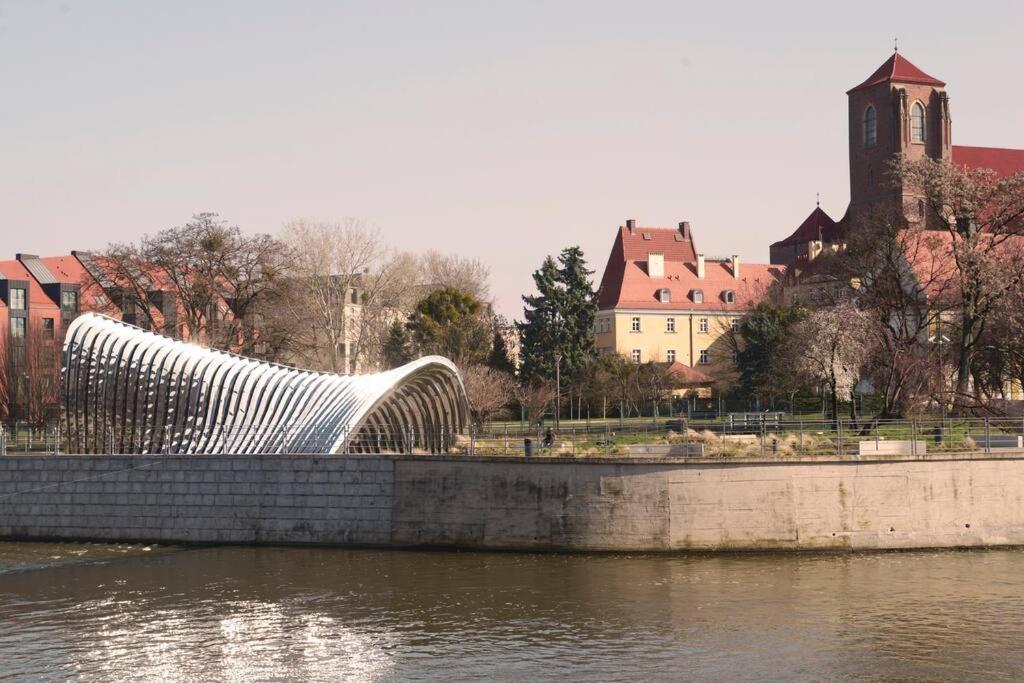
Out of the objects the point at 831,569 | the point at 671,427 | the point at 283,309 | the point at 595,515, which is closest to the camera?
the point at 831,569

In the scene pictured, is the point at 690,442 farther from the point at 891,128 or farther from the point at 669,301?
the point at 891,128

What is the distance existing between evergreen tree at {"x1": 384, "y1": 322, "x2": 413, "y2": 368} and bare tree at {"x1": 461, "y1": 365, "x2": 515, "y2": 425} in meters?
5.84

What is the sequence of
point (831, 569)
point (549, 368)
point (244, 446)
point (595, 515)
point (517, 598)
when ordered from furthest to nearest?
point (549, 368) → point (244, 446) → point (595, 515) → point (831, 569) → point (517, 598)

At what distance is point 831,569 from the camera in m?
35.4

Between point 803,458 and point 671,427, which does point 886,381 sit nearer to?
point 671,427

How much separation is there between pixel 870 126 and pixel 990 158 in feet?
31.7


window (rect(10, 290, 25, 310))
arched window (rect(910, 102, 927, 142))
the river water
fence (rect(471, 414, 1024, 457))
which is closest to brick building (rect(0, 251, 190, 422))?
window (rect(10, 290, 25, 310))

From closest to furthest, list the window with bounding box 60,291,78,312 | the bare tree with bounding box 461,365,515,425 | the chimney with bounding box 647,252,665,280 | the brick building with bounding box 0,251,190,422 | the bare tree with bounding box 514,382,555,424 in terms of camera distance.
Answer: the brick building with bounding box 0,251,190,422
the bare tree with bounding box 461,365,515,425
the bare tree with bounding box 514,382,555,424
the window with bounding box 60,291,78,312
the chimney with bounding box 647,252,665,280

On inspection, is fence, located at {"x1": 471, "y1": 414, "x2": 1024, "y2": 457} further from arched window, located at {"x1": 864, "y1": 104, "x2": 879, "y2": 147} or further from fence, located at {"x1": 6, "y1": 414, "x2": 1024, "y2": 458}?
arched window, located at {"x1": 864, "y1": 104, "x2": 879, "y2": 147}

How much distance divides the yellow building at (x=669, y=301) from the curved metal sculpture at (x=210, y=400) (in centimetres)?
5402

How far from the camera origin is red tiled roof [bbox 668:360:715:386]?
311 feet

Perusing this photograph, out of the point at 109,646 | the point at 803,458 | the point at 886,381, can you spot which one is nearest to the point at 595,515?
the point at 803,458

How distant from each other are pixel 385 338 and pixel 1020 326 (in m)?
36.9

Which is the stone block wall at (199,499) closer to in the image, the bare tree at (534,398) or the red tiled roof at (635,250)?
the bare tree at (534,398)
